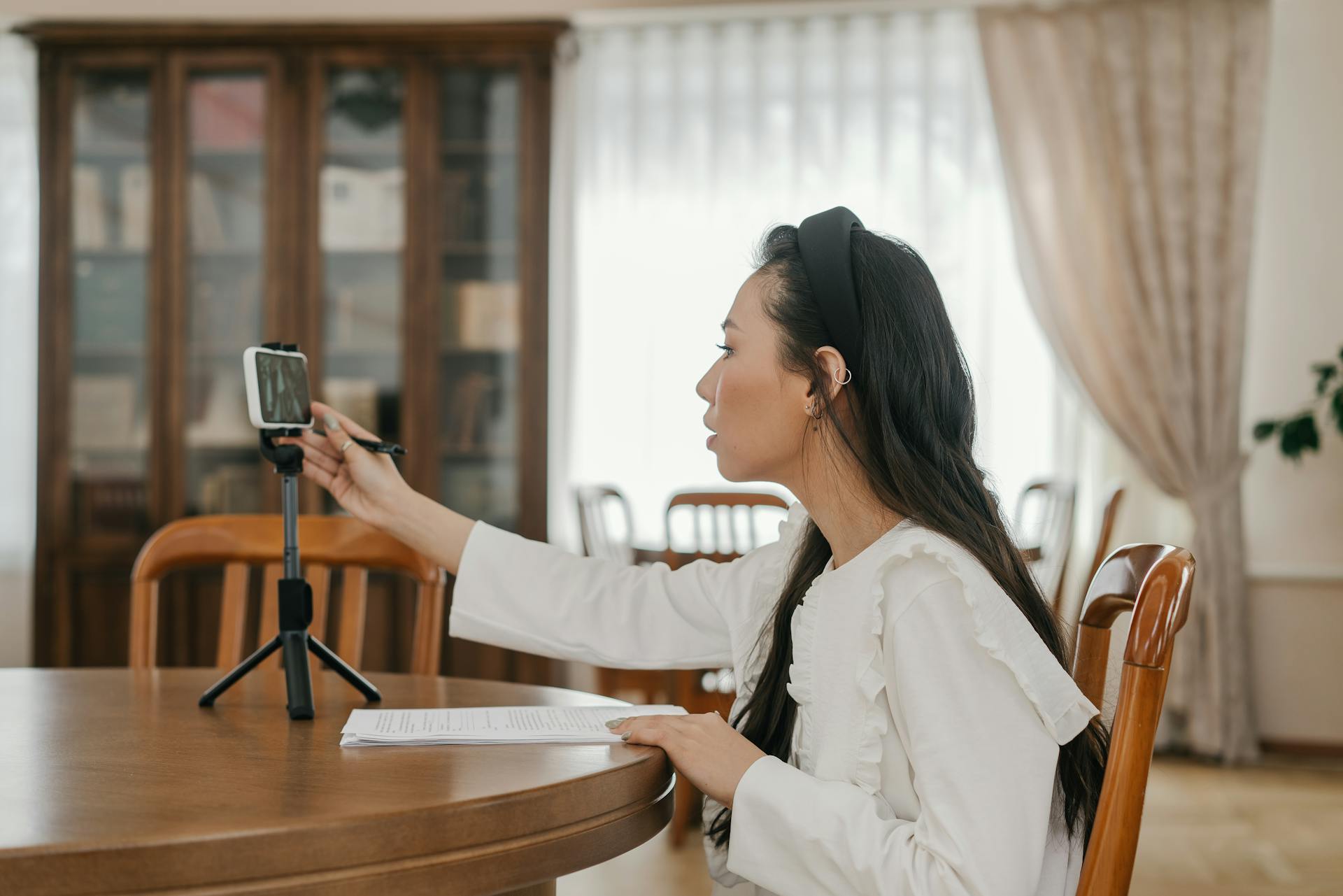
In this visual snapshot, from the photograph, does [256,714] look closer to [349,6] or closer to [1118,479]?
[1118,479]

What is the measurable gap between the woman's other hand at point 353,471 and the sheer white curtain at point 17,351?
3.10m

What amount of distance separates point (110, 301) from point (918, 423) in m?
3.43

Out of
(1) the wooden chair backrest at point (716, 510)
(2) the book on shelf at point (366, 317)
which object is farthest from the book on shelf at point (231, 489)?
(1) the wooden chair backrest at point (716, 510)

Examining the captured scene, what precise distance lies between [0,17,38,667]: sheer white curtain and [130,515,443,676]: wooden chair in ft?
9.15

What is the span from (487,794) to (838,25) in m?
3.46

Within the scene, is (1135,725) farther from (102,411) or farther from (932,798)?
(102,411)

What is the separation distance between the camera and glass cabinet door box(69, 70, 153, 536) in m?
3.61

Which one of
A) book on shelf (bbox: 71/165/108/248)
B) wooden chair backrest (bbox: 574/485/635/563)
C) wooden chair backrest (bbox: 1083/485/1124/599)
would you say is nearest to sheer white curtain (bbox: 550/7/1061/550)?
wooden chair backrest (bbox: 574/485/635/563)

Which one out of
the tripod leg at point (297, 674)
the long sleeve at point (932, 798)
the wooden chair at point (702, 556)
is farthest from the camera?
the wooden chair at point (702, 556)

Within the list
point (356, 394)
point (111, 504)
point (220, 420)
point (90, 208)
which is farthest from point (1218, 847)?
point (90, 208)

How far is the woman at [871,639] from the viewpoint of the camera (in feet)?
2.49

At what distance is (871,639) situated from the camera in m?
0.84

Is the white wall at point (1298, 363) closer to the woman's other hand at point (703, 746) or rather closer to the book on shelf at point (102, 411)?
the woman's other hand at point (703, 746)

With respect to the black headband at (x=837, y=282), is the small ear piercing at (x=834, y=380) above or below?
below
